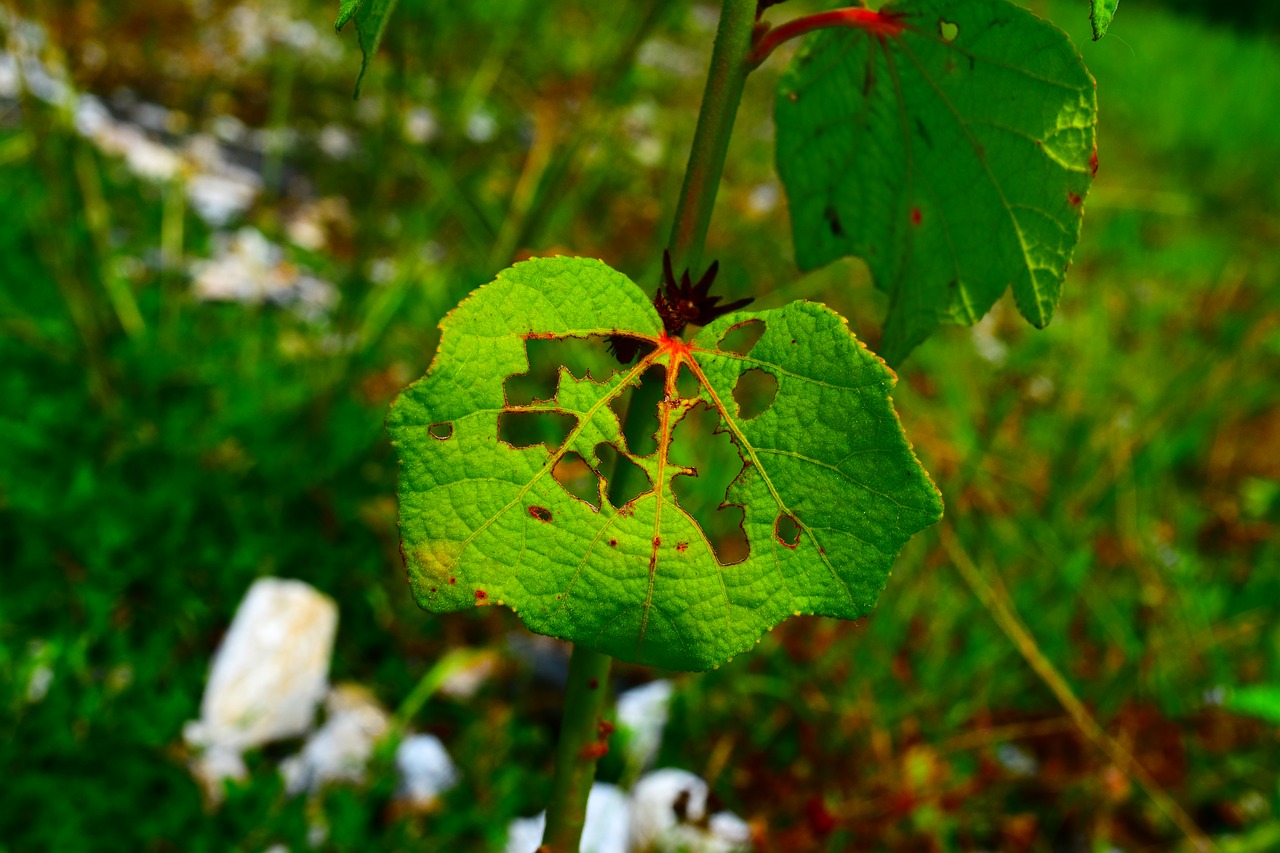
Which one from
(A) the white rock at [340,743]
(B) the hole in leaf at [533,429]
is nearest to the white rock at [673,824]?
(A) the white rock at [340,743]

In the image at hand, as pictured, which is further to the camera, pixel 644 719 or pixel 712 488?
pixel 712 488

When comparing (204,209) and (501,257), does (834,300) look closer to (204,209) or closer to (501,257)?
(501,257)

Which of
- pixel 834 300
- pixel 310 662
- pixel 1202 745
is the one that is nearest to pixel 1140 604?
pixel 1202 745

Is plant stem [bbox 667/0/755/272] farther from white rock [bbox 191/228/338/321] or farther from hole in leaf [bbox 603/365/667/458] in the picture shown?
white rock [bbox 191/228/338/321]

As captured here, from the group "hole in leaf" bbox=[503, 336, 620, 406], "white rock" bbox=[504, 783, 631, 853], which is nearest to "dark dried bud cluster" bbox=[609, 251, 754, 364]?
"white rock" bbox=[504, 783, 631, 853]

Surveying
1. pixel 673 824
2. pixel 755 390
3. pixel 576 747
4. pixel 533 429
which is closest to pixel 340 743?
pixel 673 824

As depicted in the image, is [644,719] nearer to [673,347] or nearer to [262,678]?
[262,678]
